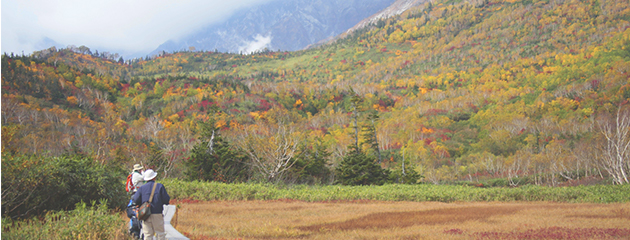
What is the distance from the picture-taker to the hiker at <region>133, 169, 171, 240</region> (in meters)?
7.62

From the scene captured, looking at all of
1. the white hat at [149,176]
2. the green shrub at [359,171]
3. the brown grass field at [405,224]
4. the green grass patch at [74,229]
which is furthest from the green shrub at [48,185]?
the green shrub at [359,171]

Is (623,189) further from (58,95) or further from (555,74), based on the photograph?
(555,74)

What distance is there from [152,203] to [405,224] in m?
9.04

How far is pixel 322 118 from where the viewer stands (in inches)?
5669

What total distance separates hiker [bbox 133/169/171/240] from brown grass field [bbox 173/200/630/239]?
2764 millimetres

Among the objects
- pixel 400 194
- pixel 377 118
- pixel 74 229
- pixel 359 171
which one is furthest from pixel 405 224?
pixel 377 118

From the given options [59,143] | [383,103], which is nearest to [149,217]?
[59,143]

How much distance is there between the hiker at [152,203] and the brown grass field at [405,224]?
2764 millimetres

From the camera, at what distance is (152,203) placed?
761 cm

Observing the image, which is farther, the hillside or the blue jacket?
the hillside

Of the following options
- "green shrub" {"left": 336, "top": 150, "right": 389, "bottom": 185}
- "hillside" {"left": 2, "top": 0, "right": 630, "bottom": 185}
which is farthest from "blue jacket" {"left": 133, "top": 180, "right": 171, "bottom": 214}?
"green shrub" {"left": 336, "top": 150, "right": 389, "bottom": 185}

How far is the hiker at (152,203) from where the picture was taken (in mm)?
7617

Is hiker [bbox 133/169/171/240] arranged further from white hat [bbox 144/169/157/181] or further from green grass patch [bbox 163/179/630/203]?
green grass patch [bbox 163/179/630/203]

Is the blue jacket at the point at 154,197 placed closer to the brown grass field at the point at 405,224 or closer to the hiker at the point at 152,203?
the hiker at the point at 152,203
